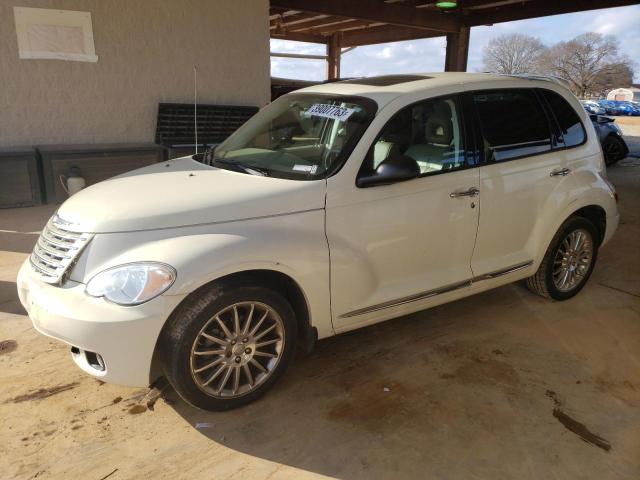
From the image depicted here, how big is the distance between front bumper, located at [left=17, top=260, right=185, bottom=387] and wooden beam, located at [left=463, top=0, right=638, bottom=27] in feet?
36.2

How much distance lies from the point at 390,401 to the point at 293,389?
58 centimetres

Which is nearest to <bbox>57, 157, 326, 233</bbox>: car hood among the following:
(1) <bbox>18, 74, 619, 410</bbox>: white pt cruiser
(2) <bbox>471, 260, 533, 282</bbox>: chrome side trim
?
(1) <bbox>18, 74, 619, 410</bbox>: white pt cruiser

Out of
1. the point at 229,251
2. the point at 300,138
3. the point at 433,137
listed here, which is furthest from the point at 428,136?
the point at 229,251

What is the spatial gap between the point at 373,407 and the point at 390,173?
135 cm

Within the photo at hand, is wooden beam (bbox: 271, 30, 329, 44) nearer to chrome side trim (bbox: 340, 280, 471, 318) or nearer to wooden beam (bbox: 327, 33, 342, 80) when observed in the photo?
wooden beam (bbox: 327, 33, 342, 80)

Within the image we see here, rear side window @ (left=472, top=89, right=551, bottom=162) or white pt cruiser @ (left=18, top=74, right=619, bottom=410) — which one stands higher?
rear side window @ (left=472, top=89, right=551, bottom=162)

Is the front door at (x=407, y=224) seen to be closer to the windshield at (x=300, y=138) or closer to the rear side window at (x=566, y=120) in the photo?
the windshield at (x=300, y=138)

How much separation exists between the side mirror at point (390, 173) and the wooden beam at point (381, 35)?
1294 centimetres

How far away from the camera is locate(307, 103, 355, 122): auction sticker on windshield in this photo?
3461 millimetres

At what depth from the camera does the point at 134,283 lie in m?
2.61

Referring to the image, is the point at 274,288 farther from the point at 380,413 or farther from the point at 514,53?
the point at 514,53

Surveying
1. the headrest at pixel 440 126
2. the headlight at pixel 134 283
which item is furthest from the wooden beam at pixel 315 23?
the headlight at pixel 134 283

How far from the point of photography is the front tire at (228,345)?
2.73 meters

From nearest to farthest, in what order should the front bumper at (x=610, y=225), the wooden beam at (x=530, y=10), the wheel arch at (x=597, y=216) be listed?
the wheel arch at (x=597, y=216)
the front bumper at (x=610, y=225)
the wooden beam at (x=530, y=10)
